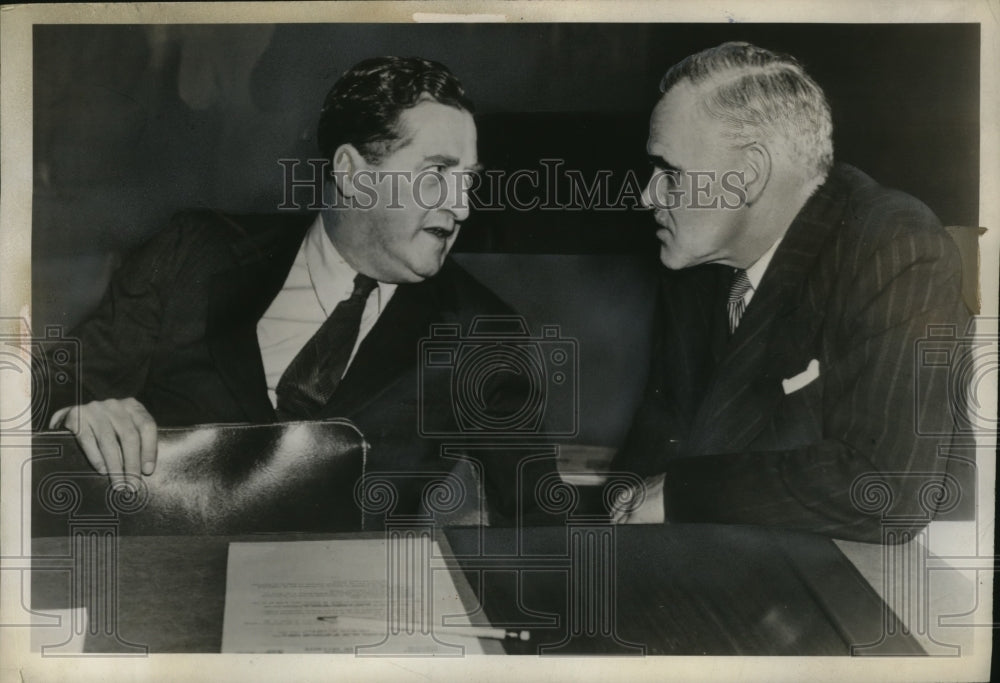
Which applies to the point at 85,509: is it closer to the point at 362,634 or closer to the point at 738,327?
the point at 362,634

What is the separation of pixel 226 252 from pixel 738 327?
1117mm

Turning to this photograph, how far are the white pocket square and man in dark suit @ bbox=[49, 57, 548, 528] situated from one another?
0.59 m

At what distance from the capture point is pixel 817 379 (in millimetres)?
1998

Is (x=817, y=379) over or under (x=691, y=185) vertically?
under

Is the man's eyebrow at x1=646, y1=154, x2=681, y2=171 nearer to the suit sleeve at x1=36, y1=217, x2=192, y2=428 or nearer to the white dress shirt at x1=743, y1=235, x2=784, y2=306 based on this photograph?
the white dress shirt at x1=743, y1=235, x2=784, y2=306

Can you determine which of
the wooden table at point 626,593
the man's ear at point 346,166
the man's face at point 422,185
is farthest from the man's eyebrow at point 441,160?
the wooden table at point 626,593

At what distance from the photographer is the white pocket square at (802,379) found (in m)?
2.00

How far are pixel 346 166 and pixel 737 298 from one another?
2.92ft

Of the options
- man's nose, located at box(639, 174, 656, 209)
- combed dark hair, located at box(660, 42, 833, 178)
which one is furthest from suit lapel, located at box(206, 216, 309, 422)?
combed dark hair, located at box(660, 42, 833, 178)

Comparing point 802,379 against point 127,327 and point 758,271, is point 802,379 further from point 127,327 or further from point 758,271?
point 127,327

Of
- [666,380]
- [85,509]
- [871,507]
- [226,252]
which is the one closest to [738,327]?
[666,380]

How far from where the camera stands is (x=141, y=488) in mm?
2041

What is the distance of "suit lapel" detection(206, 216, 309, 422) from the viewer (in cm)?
203

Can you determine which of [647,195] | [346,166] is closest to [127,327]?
[346,166]
